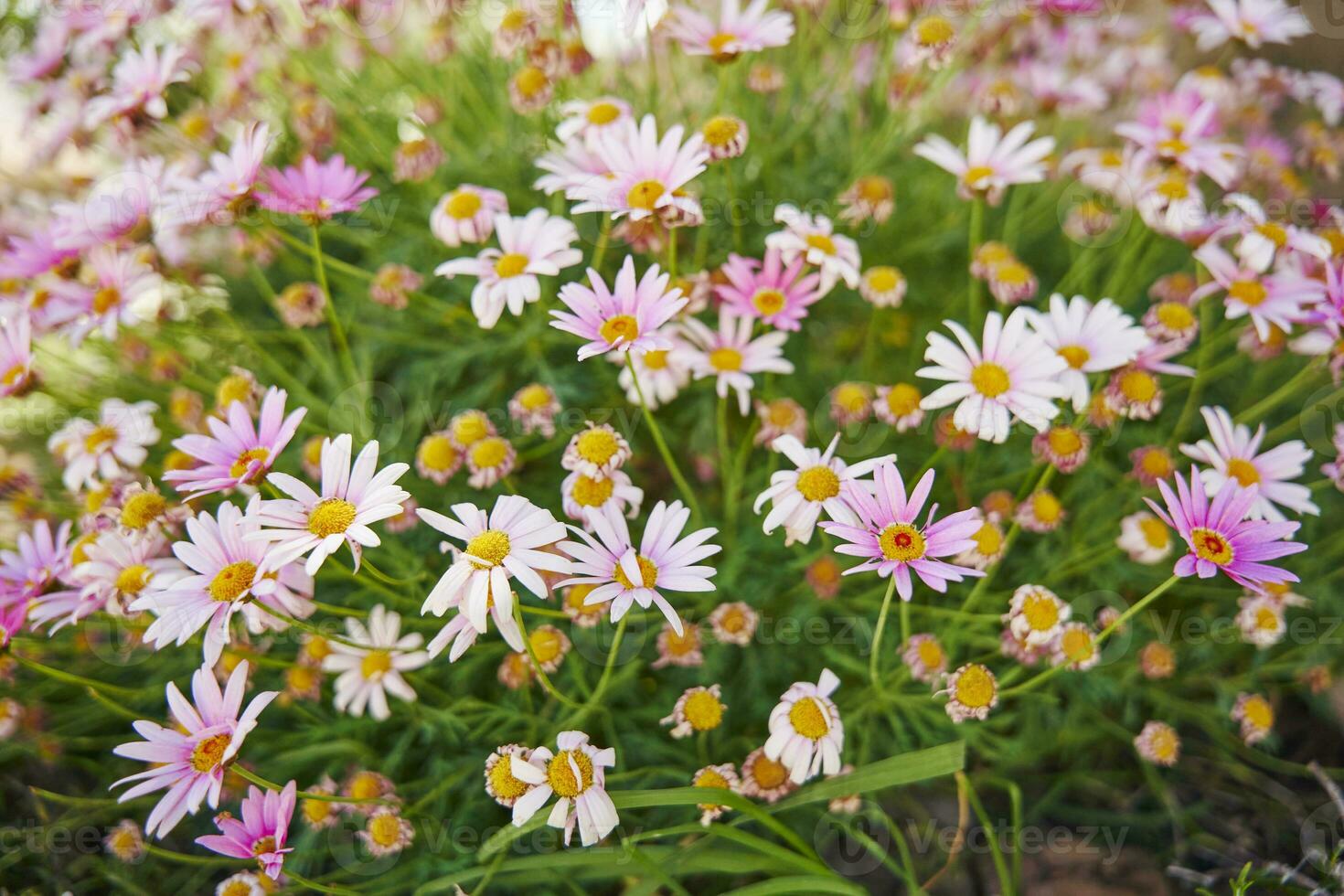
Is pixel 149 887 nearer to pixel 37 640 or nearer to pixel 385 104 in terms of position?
pixel 37 640

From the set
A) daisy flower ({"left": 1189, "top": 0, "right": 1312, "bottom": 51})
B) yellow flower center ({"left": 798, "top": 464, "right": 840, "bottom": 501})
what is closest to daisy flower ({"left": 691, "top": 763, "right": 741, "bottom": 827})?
yellow flower center ({"left": 798, "top": 464, "right": 840, "bottom": 501})

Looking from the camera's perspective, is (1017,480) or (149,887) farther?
(1017,480)

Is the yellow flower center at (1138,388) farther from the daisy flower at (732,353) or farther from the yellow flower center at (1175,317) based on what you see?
Result: the daisy flower at (732,353)

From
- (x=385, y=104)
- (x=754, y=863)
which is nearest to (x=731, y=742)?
(x=754, y=863)

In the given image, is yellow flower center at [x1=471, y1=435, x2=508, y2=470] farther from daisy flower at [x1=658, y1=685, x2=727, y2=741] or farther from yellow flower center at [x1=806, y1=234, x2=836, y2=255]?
yellow flower center at [x1=806, y1=234, x2=836, y2=255]

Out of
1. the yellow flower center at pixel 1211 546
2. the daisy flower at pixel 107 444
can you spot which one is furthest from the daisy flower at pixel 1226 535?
the daisy flower at pixel 107 444
